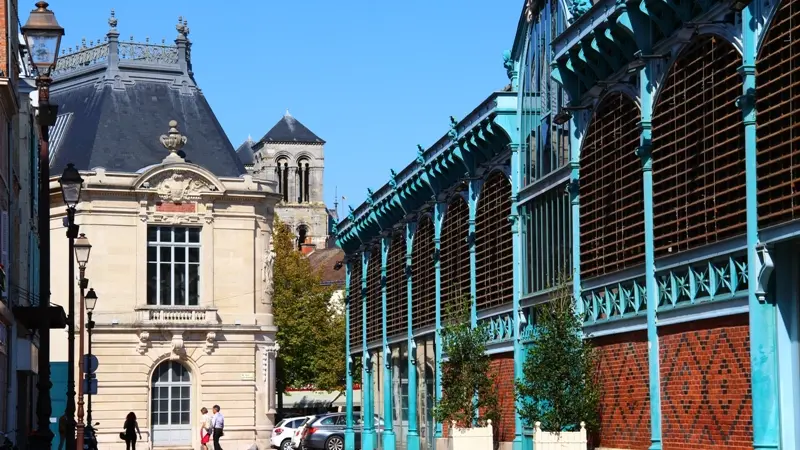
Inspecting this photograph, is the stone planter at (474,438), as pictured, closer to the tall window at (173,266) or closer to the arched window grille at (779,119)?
the arched window grille at (779,119)

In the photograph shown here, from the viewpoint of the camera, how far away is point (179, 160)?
58.9m

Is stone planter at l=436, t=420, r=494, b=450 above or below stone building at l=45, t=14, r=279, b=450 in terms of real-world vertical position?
below

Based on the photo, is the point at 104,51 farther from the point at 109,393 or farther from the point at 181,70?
the point at 109,393

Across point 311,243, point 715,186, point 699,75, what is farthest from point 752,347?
point 311,243

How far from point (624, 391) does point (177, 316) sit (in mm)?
35790

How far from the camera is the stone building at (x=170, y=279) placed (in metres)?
57.0

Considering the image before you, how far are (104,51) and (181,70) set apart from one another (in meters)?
3.40

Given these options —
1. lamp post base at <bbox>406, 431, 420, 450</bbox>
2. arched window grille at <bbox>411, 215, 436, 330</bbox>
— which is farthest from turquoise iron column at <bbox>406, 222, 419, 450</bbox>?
arched window grille at <bbox>411, 215, 436, 330</bbox>

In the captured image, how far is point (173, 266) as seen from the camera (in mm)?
58875

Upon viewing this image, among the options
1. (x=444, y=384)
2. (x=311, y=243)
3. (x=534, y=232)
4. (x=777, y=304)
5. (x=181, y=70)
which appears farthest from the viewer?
(x=311, y=243)

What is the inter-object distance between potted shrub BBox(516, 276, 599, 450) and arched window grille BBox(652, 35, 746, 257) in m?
3.37

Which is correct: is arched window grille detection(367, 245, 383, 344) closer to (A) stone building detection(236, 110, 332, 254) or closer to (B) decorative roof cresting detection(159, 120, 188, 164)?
(B) decorative roof cresting detection(159, 120, 188, 164)

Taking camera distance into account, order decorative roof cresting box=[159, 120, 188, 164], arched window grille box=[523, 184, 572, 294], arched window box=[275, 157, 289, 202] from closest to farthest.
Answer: arched window grille box=[523, 184, 572, 294], decorative roof cresting box=[159, 120, 188, 164], arched window box=[275, 157, 289, 202]

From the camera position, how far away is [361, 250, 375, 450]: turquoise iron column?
165ft
